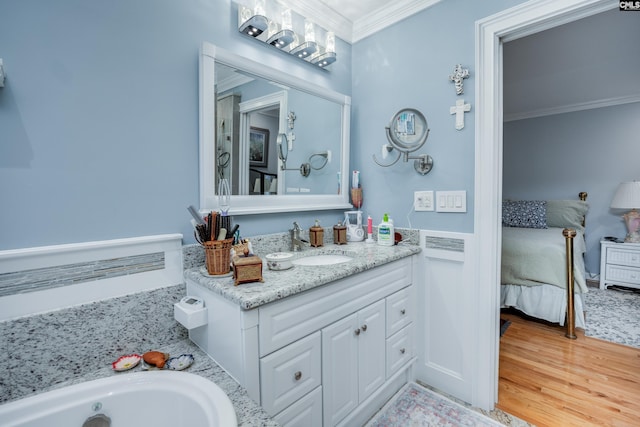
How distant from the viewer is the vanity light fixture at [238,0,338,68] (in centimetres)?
154

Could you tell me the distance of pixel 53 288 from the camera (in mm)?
1049

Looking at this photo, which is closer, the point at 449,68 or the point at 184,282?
the point at 184,282

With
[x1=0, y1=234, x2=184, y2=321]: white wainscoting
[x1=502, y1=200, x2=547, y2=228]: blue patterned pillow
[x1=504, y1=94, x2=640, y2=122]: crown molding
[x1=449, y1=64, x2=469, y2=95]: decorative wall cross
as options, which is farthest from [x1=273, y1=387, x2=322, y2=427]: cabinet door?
[x1=504, y1=94, x2=640, y2=122]: crown molding

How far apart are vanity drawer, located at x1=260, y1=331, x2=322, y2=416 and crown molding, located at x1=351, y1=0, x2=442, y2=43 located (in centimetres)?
199

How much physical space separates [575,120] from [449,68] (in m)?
3.75

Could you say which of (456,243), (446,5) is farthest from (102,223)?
(446,5)

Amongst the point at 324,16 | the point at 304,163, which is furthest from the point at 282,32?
the point at 304,163

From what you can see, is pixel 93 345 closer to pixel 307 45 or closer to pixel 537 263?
pixel 307 45

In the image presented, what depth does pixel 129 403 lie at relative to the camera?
0.95 meters

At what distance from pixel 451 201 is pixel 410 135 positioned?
0.49 metres

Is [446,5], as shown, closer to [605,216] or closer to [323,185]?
[323,185]

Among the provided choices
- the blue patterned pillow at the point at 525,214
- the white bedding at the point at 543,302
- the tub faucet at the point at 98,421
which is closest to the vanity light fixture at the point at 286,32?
the tub faucet at the point at 98,421

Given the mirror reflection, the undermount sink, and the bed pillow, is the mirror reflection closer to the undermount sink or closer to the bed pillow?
the undermount sink

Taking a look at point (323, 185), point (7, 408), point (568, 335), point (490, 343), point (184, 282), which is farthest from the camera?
point (568, 335)
